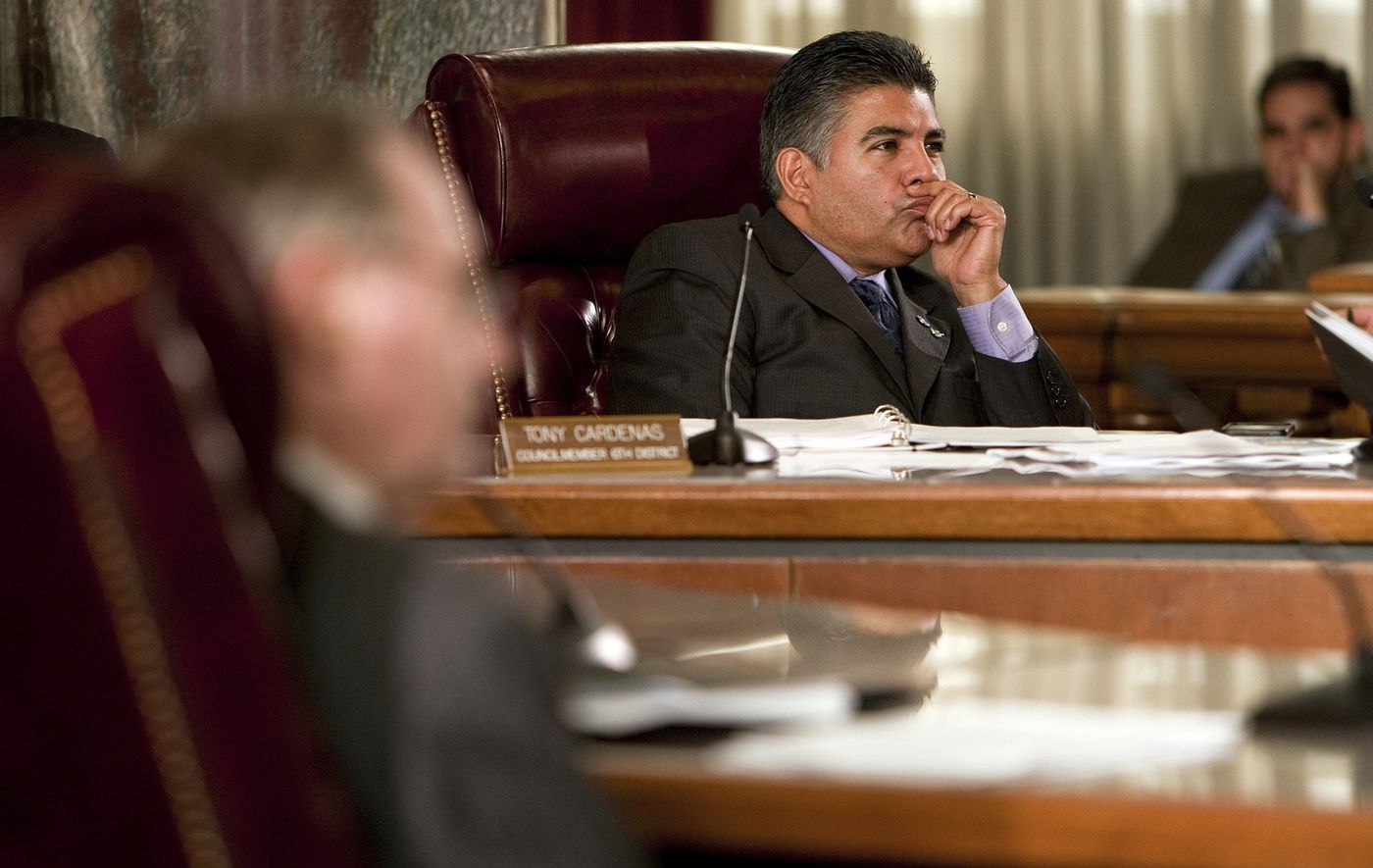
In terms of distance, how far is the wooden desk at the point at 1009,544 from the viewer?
1480 mm

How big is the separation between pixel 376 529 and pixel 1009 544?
37.2 inches

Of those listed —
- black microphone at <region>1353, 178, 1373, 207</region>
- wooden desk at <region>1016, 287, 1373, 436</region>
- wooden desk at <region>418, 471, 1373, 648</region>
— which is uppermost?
black microphone at <region>1353, 178, 1373, 207</region>

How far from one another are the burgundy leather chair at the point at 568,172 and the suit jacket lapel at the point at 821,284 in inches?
4.4

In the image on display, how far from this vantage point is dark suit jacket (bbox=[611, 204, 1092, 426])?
2.38 metres

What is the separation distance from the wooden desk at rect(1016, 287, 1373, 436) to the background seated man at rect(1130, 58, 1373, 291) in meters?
1.02

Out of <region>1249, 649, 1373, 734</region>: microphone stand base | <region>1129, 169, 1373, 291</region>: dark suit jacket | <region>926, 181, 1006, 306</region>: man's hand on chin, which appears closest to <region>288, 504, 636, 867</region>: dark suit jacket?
<region>1249, 649, 1373, 734</region>: microphone stand base

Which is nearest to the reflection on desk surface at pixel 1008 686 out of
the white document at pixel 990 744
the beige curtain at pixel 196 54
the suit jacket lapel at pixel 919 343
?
the white document at pixel 990 744

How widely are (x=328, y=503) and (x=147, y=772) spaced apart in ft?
0.42

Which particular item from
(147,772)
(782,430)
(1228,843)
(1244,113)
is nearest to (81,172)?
(147,772)

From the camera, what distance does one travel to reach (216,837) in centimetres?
56

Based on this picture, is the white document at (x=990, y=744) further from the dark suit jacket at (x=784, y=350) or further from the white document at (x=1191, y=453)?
the dark suit jacket at (x=784, y=350)

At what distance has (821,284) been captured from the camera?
2.55 meters

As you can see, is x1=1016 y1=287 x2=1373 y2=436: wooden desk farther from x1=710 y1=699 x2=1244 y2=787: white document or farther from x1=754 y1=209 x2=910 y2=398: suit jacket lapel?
x1=710 y1=699 x2=1244 y2=787: white document

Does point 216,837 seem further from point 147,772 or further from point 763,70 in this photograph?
point 763,70
